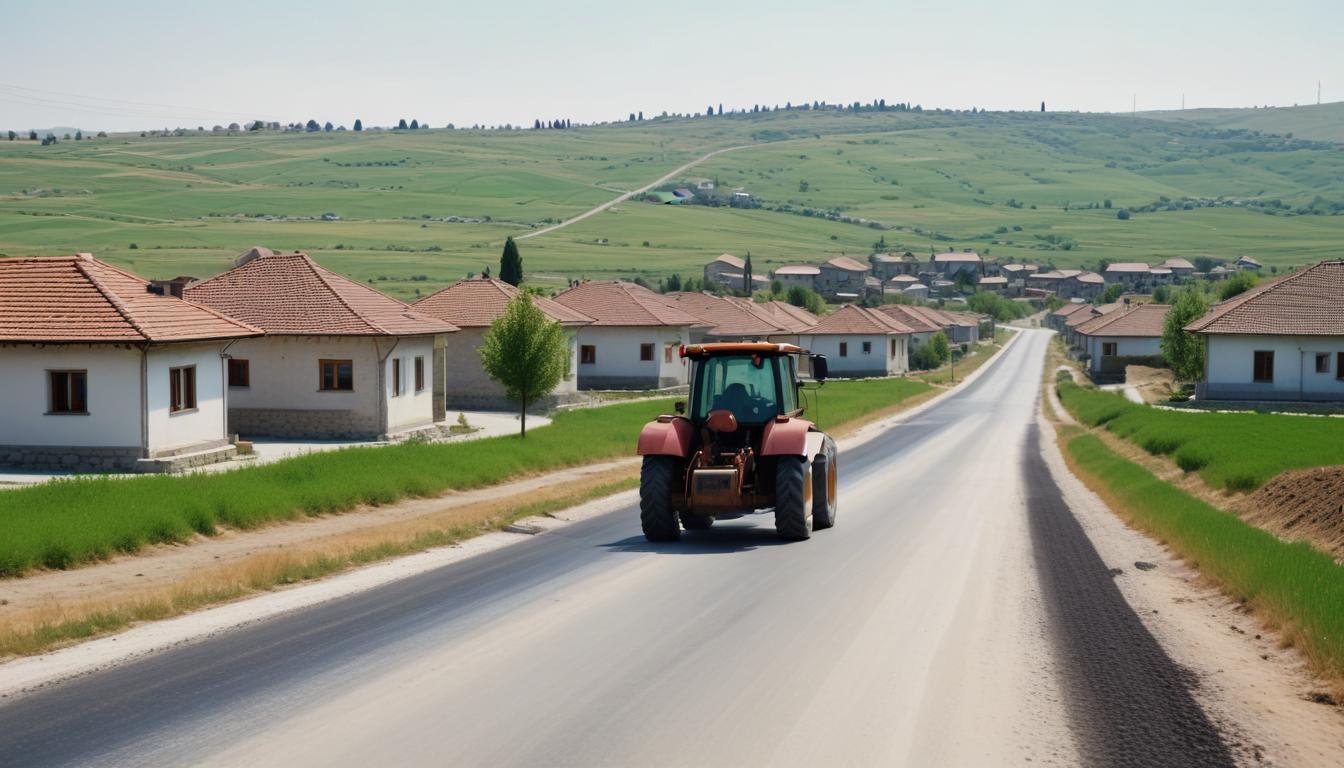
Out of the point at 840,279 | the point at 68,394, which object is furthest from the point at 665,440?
the point at 840,279

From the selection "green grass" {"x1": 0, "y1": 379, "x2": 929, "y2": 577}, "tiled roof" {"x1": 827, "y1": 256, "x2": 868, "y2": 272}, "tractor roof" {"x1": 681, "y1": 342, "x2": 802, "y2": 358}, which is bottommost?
"green grass" {"x1": 0, "y1": 379, "x2": 929, "y2": 577}

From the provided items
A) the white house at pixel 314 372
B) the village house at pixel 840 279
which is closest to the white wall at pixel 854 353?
the white house at pixel 314 372

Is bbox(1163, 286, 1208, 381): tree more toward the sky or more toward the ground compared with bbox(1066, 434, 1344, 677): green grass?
more toward the sky

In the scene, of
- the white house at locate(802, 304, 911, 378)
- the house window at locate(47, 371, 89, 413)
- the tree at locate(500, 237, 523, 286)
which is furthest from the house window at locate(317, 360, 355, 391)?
the white house at locate(802, 304, 911, 378)

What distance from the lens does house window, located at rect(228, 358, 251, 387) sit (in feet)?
137

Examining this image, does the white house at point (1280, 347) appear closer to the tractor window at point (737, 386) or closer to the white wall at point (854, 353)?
the white wall at point (854, 353)

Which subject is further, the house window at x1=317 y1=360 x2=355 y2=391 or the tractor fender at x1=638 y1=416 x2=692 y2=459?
the house window at x1=317 y1=360 x2=355 y2=391

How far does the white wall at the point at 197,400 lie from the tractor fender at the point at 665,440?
17075mm

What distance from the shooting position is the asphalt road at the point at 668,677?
8969mm

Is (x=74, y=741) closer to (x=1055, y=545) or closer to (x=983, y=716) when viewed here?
(x=983, y=716)

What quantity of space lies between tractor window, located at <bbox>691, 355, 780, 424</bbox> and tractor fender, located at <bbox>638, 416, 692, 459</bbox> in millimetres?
689

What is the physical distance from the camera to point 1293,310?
206 ft

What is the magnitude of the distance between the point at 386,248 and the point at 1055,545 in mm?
166362

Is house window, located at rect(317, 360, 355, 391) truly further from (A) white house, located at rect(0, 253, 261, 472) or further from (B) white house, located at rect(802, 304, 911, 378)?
(B) white house, located at rect(802, 304, 911, 378)
